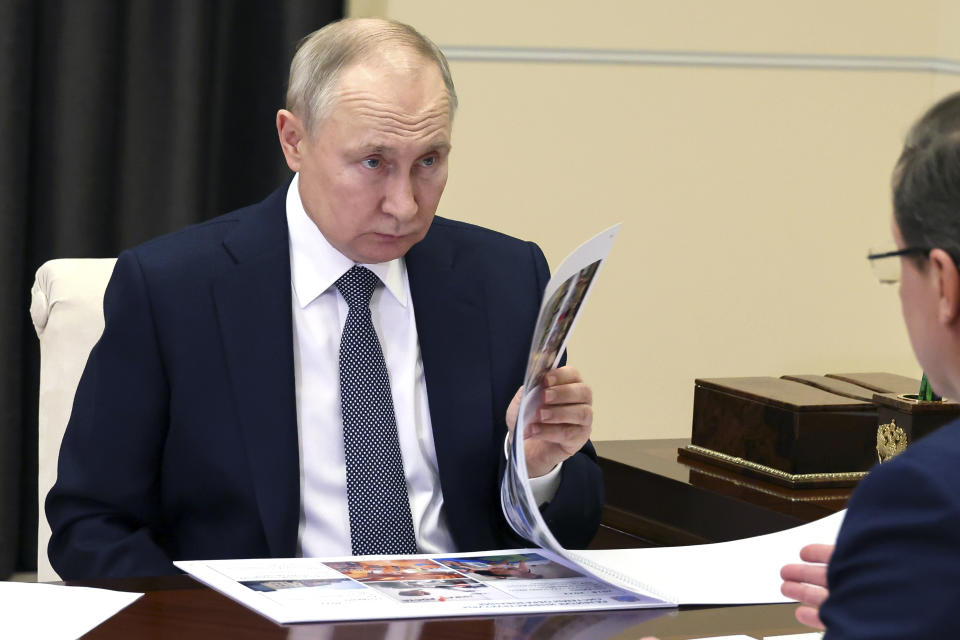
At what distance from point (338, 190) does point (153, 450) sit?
0.46 metres

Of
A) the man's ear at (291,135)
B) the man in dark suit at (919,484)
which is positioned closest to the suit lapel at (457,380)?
the man's ear at (291,135)

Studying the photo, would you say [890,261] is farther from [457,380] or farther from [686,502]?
→ [686,502]

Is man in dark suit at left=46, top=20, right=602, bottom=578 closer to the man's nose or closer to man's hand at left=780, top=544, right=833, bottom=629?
the man's nose

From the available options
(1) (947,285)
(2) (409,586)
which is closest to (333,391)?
(2) (409,586)

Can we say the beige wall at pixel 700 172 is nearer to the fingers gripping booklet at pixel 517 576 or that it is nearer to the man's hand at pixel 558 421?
the man's hand at pixel 558 421

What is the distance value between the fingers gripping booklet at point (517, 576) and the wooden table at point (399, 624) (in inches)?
0.6

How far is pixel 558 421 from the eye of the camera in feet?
5.65

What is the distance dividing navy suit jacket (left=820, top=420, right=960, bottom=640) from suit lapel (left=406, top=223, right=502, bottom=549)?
97cm

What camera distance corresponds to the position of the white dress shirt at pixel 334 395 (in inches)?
74.2

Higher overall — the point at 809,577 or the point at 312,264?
the point at 312,264

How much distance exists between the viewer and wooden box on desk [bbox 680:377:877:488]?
7.63 ft

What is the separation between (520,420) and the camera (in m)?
1.43

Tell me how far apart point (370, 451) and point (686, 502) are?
67cm

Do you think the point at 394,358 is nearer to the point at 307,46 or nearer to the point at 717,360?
the point at 307,46
